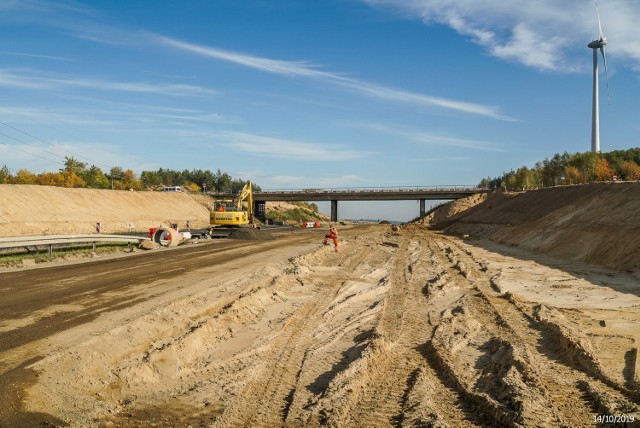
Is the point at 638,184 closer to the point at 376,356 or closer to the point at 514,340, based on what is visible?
the point at 514,340

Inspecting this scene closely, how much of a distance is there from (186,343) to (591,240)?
21251 millimetres

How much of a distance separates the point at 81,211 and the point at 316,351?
52.8 metres

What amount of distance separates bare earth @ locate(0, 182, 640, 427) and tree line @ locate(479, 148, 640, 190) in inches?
2064

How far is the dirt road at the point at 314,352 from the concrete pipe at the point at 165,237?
13900 mm

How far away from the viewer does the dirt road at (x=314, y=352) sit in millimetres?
5648

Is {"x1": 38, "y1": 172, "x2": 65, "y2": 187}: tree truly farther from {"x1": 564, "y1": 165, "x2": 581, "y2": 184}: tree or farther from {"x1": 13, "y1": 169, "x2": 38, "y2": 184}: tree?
{"x1": 564, "y1": 165, "x2": 581, "y2": 184}: tree

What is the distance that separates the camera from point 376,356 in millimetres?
7418

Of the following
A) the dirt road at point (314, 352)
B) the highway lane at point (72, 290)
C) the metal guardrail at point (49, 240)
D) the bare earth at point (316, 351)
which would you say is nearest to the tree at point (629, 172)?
the bare earth at point (316, 351)

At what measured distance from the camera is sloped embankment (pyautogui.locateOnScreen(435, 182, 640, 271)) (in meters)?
20.3

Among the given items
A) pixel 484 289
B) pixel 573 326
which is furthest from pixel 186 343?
pixel 484 289

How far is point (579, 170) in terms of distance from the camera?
6550 cm

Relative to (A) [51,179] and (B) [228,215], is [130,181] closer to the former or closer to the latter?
(A) [51,179]

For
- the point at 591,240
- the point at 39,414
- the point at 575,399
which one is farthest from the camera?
the point at 591,240

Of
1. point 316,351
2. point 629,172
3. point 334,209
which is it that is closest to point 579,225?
point 316,351
